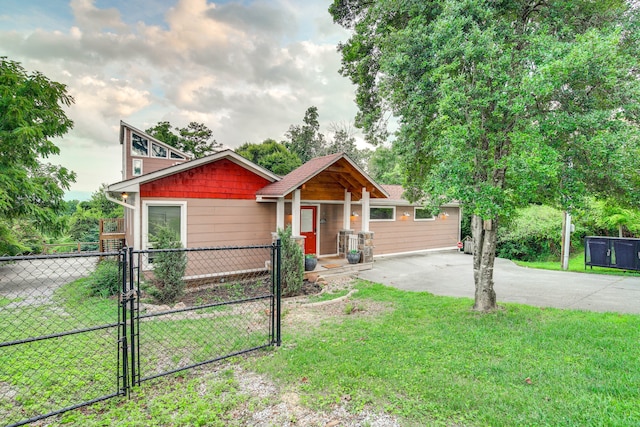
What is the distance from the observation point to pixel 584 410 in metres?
2.69

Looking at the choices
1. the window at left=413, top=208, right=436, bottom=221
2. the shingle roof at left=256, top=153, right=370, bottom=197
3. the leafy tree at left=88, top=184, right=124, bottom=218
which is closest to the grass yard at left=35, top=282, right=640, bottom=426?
the shingle roof at left=256, top=153, right=370, bottom=197

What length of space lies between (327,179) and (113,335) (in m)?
7.72

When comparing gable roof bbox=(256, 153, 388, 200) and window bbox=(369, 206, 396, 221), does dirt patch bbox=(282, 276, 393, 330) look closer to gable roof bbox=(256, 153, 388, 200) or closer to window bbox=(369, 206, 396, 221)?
gable roof bbox=(256, 153, 388, 200)

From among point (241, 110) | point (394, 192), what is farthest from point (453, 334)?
point (241, 110)

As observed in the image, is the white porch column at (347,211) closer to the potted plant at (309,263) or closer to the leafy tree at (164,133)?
the potted plant at (309,263)

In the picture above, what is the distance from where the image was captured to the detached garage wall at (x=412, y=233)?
1291 cm

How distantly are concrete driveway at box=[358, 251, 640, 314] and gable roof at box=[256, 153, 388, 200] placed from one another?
9.63 ft

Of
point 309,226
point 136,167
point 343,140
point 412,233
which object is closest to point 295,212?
point 309,226

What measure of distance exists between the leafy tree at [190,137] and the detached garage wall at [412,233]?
20.2 m

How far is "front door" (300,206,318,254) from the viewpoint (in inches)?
428

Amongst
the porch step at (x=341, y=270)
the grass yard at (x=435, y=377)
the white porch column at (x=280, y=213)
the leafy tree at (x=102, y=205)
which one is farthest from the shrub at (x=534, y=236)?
the leafy tree at (x=102, y=205)

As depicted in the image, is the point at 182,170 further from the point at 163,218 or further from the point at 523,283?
the point at 523,283

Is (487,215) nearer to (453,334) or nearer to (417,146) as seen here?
(453,334)

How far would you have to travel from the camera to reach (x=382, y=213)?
1295 cm
